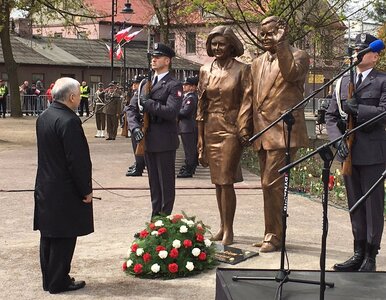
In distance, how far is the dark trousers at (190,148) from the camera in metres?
13.1

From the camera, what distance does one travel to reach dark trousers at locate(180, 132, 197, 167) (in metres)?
13.1

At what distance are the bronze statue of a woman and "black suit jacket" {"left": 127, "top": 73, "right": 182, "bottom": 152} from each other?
0.33 metres

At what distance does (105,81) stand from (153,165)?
141 feet

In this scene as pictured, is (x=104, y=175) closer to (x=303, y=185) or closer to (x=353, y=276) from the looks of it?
(x=303, y=185)

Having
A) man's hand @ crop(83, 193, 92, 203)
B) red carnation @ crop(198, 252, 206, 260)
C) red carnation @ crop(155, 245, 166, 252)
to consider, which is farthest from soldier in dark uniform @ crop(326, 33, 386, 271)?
man's hand @ crop(83, 193, 92, 203)

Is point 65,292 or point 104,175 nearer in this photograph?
point 65,292

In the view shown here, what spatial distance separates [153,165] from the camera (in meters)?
7.44

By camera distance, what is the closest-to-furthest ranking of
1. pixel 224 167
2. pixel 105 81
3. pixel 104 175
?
1. pixel 224 167
2. pixel 104 175
3. pixel 105 81

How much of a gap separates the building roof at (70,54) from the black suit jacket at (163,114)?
37667 millimetres

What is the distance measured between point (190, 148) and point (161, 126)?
589 cm

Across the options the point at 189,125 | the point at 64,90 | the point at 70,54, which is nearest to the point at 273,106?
the point at 64,90

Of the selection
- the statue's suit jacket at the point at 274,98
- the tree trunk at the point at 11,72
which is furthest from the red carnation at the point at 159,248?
the tree trunk at the point at 11,72

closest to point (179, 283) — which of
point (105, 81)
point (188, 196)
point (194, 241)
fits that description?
point (194, 241)

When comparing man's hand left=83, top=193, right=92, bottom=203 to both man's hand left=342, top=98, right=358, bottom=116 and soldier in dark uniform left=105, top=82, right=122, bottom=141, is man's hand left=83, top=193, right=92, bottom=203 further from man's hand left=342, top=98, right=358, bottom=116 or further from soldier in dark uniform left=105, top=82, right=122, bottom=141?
soldier in dark uniform left=105, top=82, right=122, bottom=141
